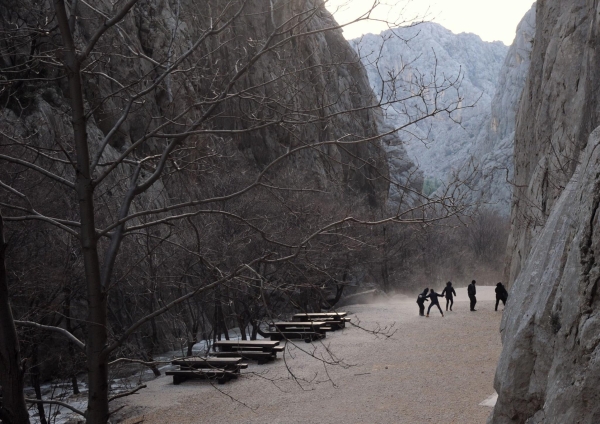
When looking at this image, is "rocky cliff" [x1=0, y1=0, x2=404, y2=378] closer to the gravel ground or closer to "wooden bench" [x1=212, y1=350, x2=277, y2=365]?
"wooden bench" [x1=212, y1=350, x2=277, y2=365]

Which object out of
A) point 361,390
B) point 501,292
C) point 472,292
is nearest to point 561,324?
point 361,390

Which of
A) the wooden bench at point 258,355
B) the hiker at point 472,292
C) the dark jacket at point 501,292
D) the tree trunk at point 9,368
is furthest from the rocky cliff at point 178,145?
the dark jacket at point 501,292

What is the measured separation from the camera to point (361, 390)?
15133 millimetres

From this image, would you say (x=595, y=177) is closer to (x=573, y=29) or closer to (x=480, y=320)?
(x=573, y=29)

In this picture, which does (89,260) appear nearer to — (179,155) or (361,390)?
(179,155)

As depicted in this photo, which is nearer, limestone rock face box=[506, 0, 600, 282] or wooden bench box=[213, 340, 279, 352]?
limestone rock face box=[506, 0, 600, 282]

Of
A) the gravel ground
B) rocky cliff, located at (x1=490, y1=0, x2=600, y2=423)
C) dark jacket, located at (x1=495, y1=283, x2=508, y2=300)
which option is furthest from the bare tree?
dark jacket, located at (x1=495, y1=283, x2=508, y2=300)

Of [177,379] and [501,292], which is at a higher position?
[501,292]

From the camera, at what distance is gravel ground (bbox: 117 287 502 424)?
13.0 m

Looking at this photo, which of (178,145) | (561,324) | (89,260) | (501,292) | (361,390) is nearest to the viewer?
(561,324)

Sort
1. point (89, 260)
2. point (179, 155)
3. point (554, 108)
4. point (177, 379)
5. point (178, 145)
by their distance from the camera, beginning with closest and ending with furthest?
1. point (89, 260)
2. point (178, 145)
3. point (179, 155)
4. point (177, 379)
5. point (554, 108)

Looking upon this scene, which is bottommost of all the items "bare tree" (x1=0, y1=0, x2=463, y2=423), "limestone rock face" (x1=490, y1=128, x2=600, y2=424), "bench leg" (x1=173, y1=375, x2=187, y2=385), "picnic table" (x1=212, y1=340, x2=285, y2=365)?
"bench leg" (x1=173, y1=375, x2=187, y2=385)

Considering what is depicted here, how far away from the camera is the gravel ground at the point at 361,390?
13.0 metres

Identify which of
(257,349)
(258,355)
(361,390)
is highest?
(257,349)
